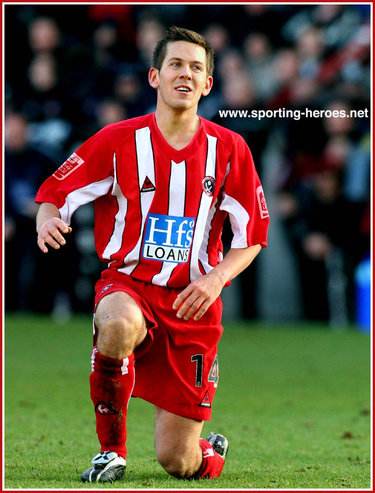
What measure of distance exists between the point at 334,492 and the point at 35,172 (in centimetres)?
754

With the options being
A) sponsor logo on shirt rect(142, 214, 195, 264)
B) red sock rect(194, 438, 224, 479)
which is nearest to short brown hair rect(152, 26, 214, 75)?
sponsor logo on shirt rect(142, 214, 195, 264)

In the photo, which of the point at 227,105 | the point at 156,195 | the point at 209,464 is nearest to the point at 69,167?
the point at 156,195

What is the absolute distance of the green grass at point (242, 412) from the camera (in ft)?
15.6

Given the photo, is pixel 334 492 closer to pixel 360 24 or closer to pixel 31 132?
pixel 31 132

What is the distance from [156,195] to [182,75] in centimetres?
61

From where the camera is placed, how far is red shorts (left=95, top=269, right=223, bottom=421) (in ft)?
15.6

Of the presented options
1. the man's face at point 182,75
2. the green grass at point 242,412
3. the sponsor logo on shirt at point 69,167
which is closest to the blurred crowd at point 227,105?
the green grass at point 242,412

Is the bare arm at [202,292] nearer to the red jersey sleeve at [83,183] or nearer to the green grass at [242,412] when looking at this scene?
the red jersey sleeve at [83,183]

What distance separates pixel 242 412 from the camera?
6926 millimetres

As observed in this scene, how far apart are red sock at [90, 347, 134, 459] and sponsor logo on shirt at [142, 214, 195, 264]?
55 cm

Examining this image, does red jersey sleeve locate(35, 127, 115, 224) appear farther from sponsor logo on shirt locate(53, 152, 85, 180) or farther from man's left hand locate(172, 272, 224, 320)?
man's left hand locate(172, 272, 224, 320)

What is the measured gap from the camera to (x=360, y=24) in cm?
1183

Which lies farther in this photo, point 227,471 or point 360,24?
point 360,24

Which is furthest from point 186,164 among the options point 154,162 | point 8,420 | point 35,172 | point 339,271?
point 339,271
